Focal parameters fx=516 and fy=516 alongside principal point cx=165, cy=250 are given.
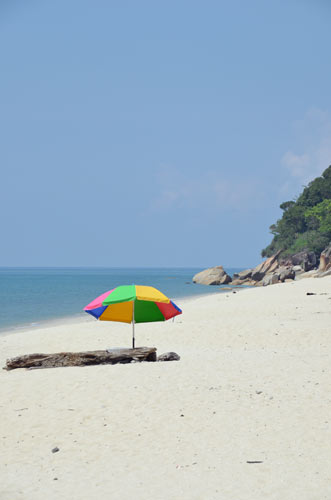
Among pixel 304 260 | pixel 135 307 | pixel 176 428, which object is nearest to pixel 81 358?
pixel 135 307

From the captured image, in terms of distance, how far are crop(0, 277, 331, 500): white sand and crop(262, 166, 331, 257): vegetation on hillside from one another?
2888 inches

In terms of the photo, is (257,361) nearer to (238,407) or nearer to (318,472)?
(238,407)

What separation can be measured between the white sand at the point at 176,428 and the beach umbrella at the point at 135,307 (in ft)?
4.58

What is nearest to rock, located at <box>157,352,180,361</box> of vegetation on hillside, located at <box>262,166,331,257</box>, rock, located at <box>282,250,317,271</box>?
rock, located at <box>282,250,317,271</box>

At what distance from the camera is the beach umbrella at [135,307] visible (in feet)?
44.7

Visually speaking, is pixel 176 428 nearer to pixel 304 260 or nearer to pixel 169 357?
pixel 169 357

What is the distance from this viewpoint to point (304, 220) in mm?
94625

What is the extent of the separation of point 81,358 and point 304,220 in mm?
86191

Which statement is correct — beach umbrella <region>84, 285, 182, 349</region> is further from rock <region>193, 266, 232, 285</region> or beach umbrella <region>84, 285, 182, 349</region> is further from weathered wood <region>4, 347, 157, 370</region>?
rock <region>193, 266, 232, 285</region>

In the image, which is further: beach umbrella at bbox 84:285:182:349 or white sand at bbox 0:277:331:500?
Result: beach umbrella at bbox 84:285:182:349

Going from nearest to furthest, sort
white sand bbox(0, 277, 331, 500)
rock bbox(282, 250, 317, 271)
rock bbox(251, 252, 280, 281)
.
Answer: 1. white sand bbox(0, 277, 331, 500)
2. rock bbox(282, 250, 317, 271)
3. rock bbox(251, 252, 280, 281)

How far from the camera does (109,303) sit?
13.3 metres

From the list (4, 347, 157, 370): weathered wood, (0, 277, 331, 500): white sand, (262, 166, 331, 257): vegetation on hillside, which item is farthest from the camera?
(262, 166, 331, 257): vegetation on hillside

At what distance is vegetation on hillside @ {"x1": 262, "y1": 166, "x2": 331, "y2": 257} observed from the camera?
8600cm
